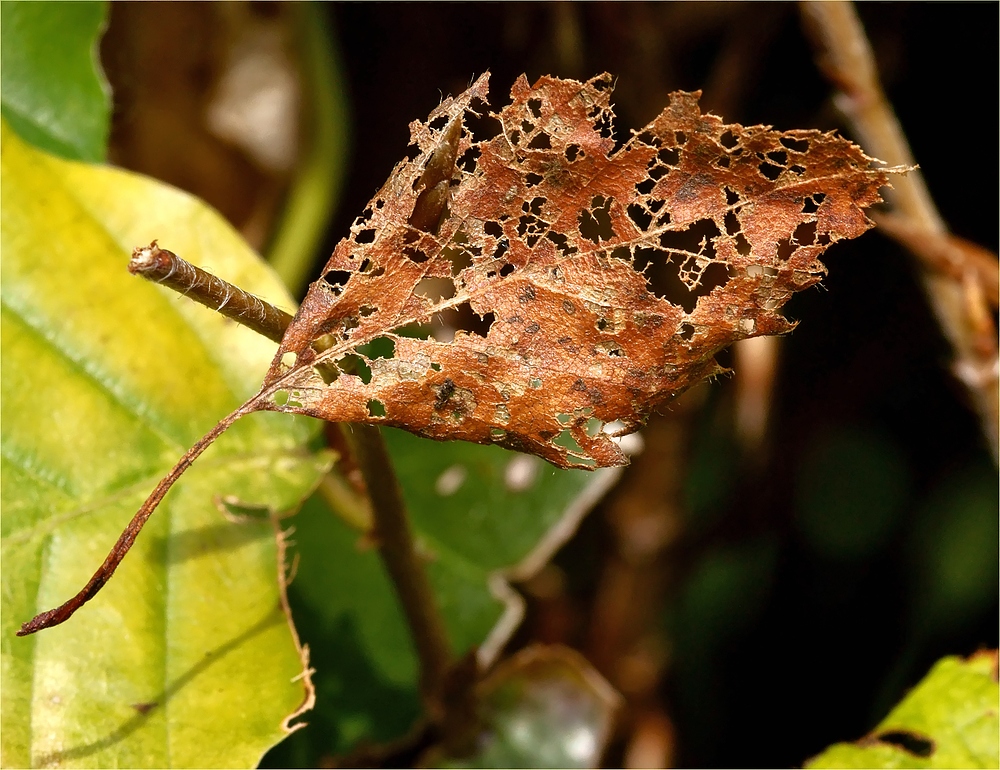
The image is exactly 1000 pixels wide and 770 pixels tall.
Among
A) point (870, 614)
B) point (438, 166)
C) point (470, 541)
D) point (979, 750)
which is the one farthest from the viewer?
point (870, 614)

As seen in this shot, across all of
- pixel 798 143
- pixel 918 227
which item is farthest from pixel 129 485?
pixel 918 227

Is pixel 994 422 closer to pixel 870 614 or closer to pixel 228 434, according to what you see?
pixel 870 614

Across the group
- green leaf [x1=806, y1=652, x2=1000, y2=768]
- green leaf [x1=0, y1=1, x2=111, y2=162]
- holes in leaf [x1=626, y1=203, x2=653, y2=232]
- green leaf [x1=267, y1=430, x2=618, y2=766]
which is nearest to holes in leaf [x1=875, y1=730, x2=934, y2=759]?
green leaf [x1=806, y1=652, x2=1000, y2=768]

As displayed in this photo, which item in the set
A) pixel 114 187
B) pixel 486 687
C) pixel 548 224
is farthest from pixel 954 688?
pixel 114 187

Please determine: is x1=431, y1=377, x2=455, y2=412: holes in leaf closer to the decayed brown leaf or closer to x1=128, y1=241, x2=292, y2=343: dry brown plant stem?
the decayed brown leaf

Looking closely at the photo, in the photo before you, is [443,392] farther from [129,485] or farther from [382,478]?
[129,485]

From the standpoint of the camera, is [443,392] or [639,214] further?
[639,214]
